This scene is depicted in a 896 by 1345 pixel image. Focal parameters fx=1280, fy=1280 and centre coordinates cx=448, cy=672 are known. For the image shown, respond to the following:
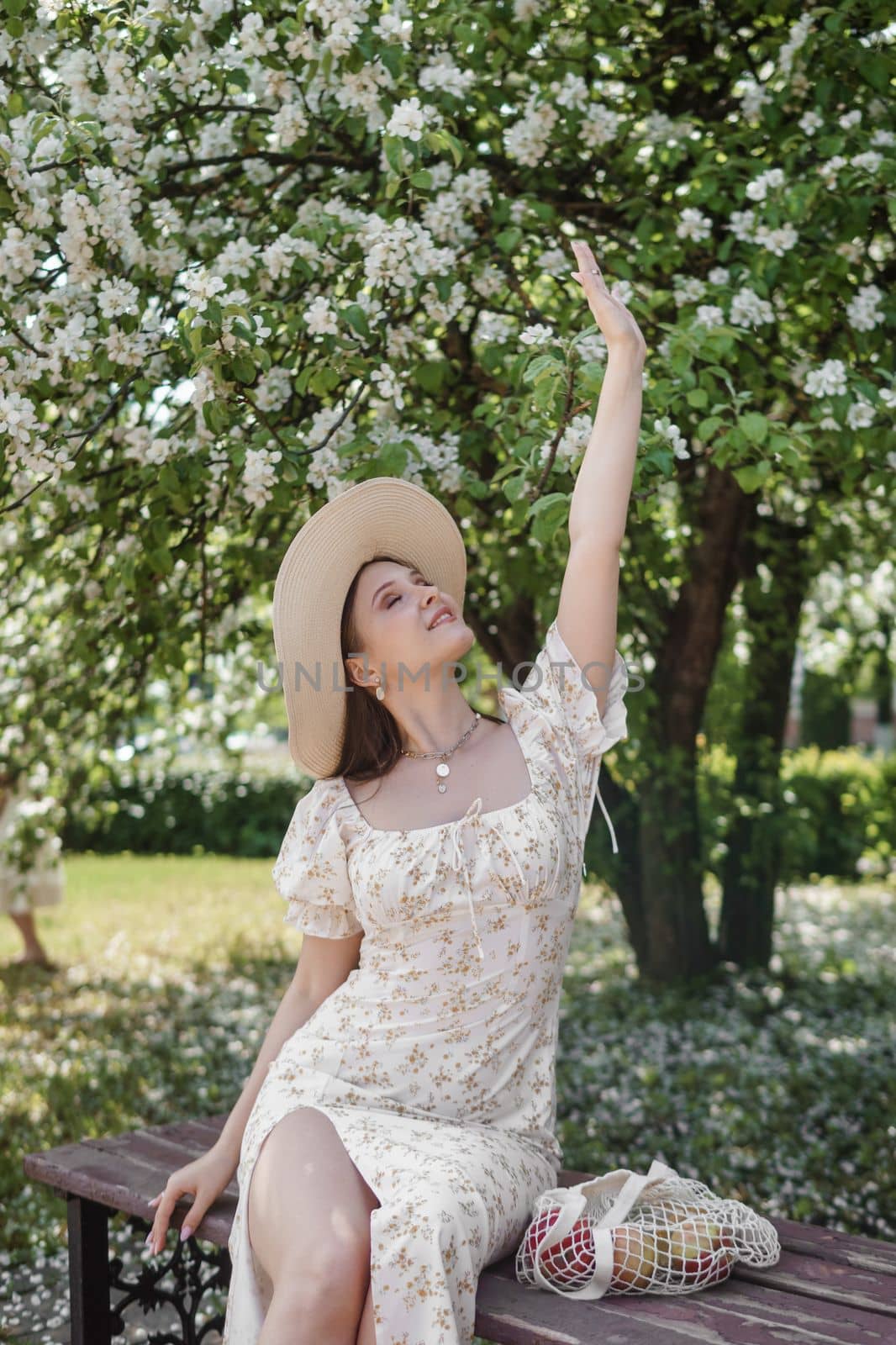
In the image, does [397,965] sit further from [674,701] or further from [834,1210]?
[674,701]

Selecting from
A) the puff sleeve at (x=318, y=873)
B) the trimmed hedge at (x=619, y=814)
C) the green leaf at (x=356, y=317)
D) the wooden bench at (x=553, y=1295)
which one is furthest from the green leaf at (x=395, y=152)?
the trimmed hedge at (x=619, y=814)

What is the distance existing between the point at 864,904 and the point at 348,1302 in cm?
947

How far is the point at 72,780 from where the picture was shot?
5996 mm

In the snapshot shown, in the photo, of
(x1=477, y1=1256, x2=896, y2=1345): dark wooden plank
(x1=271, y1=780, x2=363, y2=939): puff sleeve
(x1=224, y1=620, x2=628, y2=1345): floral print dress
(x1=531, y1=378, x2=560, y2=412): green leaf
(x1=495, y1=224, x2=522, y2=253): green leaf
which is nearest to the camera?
(x1=477, y1=1256, x2=896, y2=1345): dark wooden plank

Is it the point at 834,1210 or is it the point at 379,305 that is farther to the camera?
the point at 834,1210

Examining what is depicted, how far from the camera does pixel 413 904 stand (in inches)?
91.0

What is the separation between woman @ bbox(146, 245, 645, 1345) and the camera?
2070 millimetres

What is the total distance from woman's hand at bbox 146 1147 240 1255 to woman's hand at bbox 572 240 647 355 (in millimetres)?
1750

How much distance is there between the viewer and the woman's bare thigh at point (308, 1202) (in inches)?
77.4

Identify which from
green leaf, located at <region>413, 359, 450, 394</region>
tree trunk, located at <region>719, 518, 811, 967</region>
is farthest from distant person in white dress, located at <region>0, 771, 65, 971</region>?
green leaf, located at <region>413, 359, 450, 394</region>

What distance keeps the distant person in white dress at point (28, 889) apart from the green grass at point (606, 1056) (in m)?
0.19

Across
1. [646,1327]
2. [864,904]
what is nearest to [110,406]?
[646,1327]

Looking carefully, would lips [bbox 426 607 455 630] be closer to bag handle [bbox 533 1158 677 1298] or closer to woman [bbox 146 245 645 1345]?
woman [bbox 146 245 645 1345]

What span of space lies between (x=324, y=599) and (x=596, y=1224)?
1.25 meters
